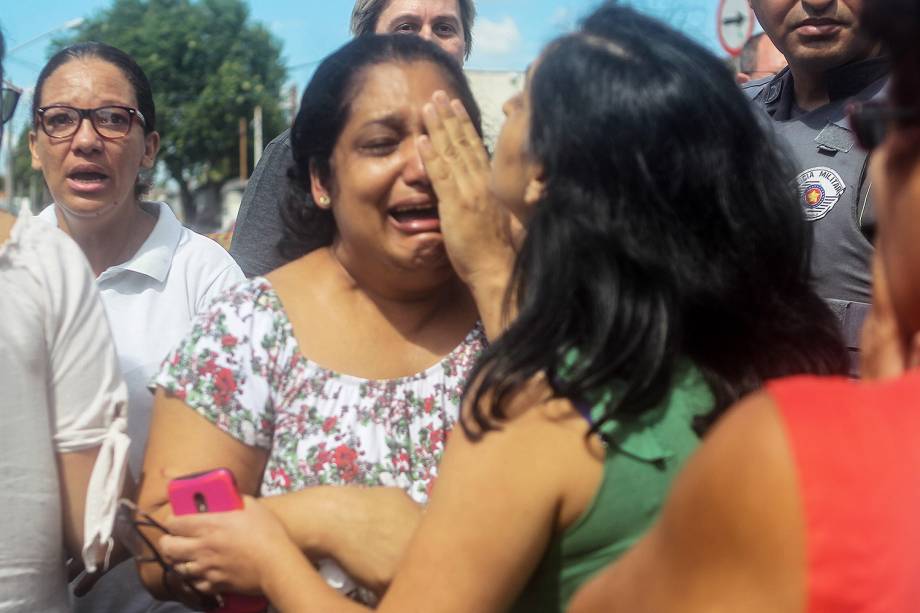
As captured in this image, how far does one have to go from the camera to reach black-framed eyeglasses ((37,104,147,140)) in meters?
3.28

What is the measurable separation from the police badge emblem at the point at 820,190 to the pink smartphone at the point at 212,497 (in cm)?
174

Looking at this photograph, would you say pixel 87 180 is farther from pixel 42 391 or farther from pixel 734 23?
pixel 734 23

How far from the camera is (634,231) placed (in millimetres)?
1626

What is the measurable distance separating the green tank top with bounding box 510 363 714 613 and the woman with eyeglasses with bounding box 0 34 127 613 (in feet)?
2.81

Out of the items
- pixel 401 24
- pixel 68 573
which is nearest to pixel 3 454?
pixel 68 573

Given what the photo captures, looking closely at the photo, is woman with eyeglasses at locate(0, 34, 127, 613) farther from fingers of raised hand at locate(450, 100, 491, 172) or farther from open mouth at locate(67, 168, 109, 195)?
open mouth at locate(67, 168, 109, 195)

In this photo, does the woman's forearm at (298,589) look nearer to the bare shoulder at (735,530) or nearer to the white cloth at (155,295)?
the bare shoulder at (735,530)

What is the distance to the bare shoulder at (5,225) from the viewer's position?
195 centimetres

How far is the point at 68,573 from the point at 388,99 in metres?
1.18

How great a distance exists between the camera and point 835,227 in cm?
287

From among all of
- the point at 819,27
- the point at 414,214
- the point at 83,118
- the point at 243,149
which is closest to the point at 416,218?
the point at 414,214

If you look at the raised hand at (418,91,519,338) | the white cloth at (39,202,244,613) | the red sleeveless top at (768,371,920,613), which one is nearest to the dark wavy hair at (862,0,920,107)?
the red sleeveless top at (768,371,920,613)

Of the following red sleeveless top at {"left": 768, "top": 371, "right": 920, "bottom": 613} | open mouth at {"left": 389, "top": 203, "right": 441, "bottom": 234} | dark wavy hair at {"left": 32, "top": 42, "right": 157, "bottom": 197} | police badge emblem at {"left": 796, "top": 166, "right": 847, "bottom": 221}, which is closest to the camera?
red sleeveless top at {"left": 768, "top": 371, "right": 920, "bottom": 613}

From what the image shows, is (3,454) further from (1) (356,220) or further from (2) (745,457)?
(2) (745,457)
